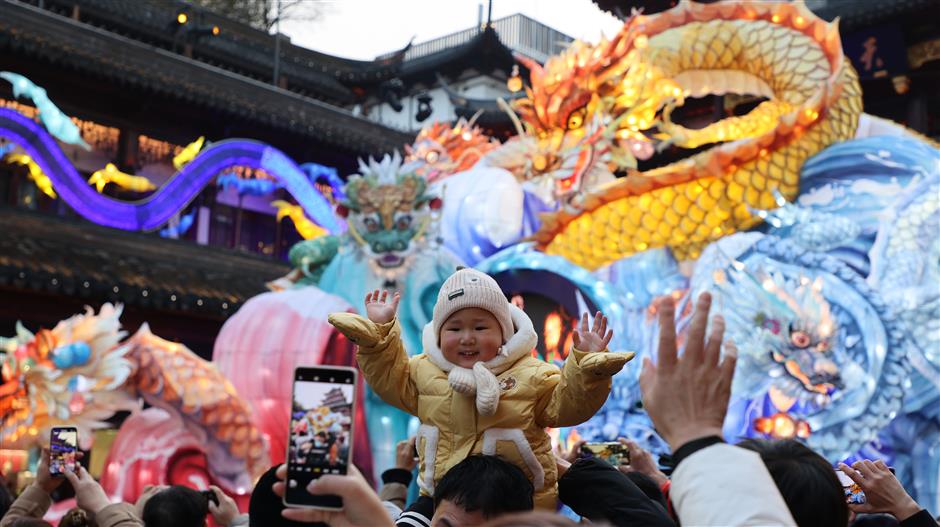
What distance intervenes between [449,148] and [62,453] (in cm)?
850

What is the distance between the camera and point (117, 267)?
11.5m

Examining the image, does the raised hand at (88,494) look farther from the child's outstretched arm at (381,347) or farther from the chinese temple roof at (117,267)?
the chinese temple roof at (117,267)

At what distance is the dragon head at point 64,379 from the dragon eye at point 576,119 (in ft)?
14.4

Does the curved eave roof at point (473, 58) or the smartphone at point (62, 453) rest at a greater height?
the curved eave roof at point (473, 58)

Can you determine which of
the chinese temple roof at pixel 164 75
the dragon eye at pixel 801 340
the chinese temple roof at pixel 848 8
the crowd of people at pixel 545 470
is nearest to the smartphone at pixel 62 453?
the crowd of people at pixel 545 470

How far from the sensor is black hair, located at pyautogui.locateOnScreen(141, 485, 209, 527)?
240cm

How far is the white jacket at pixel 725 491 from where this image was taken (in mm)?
1135

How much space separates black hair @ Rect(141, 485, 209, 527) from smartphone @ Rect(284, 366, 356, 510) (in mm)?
Answer: 984

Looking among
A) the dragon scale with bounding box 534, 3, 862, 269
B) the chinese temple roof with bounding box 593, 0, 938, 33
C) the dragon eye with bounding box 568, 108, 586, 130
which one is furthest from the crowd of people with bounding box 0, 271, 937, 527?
the chinese temple roof with bounding box 593, 0, 938, 33

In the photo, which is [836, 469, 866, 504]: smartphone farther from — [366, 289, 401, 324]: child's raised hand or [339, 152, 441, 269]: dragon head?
[339, 152, 441, 269]: dragon head

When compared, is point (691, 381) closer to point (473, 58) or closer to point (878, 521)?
point (878, 521)

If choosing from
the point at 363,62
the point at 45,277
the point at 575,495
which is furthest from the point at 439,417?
the point at 363,62

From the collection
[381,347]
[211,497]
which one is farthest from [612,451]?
[211,497]

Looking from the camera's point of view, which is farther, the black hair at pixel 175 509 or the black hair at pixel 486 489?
the black hair at pixel 175 509
